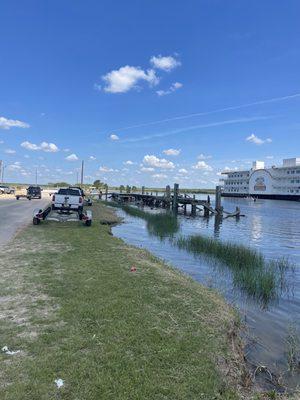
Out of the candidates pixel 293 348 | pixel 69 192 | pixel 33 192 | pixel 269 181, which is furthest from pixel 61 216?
pixel 269 181

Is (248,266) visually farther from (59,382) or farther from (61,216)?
(61,216)

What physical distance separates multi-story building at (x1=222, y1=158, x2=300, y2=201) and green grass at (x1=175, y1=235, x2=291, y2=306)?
10759 cm

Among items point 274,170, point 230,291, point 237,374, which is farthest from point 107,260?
point 274,170

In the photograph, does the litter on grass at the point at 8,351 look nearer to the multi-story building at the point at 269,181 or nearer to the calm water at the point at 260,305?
the calm water at the point at 260,305

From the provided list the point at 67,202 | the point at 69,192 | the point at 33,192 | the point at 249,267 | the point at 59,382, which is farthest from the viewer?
the point at 33,192

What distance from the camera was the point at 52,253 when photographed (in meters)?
12.9

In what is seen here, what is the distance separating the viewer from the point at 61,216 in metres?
24.7

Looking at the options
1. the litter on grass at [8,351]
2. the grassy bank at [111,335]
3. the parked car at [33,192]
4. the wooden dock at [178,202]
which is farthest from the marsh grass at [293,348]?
the parked car at [33,192]

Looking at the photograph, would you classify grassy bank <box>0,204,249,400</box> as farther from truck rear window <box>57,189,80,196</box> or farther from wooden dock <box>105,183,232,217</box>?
wooden dock <box>105,183,232,217</box>

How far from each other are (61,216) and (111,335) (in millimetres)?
19324

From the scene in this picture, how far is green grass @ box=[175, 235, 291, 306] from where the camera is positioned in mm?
11969

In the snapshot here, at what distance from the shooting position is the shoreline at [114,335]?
4.66 meters

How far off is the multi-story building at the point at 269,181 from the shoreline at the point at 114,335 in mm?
118420

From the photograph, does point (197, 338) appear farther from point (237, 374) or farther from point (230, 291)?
point (230, 291)
